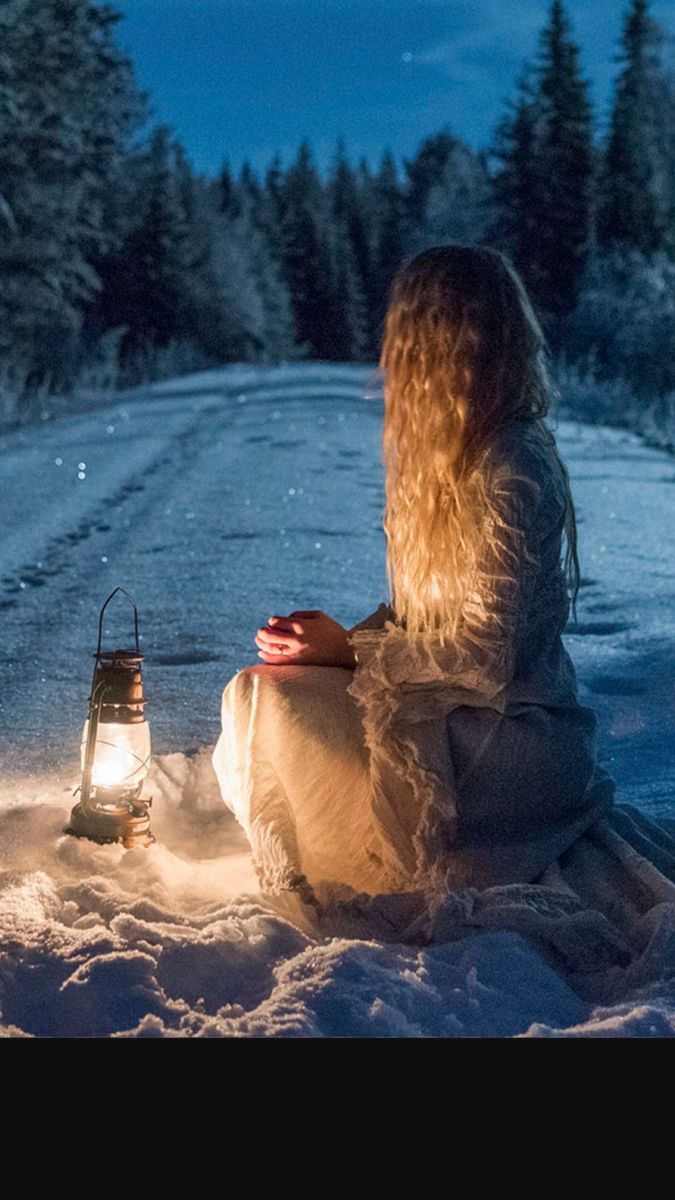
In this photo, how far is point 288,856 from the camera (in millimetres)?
2533

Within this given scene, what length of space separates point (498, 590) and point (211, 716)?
1.79 m

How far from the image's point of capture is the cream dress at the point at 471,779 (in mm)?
2340

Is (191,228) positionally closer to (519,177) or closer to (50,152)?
(50,152)

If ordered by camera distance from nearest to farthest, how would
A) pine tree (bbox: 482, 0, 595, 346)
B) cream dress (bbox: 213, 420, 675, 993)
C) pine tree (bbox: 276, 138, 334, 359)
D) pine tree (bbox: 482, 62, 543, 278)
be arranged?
cream dress (bbox: 213, 420, 675, 993), pine tree (bbox: 482, 0, 595, 346), pine tree (bbox: 482, 62, 543, 278), pine tree (bbox: 276, 138, 334, 359)

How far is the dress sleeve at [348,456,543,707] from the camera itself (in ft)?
7.68

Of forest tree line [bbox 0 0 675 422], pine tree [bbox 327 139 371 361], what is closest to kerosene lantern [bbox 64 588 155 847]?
forest tree line [bbox 0 0 675 422]

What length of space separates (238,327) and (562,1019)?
2677cm

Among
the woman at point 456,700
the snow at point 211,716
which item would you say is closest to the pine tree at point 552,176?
the snow at point 211,716

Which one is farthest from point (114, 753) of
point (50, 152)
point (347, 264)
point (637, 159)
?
point (347, 264)

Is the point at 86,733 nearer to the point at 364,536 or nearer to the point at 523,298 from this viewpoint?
the point at 523,298

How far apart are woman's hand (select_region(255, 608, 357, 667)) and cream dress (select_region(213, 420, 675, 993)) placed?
8 centimetres

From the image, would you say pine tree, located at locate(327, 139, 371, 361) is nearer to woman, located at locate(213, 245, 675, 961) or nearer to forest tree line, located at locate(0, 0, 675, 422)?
forest tree line, located at locate(0, 0, 675, 422)

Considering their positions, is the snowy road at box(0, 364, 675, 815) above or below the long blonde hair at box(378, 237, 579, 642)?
below
